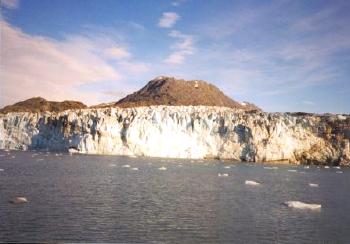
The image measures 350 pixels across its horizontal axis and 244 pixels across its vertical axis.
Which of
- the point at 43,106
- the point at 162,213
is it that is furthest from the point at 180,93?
the point at 162,213

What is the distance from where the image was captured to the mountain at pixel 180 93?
5148 inches

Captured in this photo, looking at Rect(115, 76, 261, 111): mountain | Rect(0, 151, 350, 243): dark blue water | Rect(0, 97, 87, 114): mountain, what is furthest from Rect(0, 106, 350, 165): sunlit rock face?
Rect(115, 76, 261, 111): mountain

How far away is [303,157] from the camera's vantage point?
6469cm

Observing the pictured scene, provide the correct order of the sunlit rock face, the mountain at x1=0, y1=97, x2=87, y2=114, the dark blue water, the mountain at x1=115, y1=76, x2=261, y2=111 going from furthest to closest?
the mountain at x1=115, y1=76, x2=261, y2=111, the mountain at x1=0, y1=97, x2=87, y2=114, the sunlit rock face, the dark blue water

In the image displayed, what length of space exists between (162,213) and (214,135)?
1834 inches

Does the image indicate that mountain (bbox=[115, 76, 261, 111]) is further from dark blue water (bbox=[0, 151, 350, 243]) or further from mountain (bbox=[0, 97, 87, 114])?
dark blue water (bbox=[0, 151, 350, 243])

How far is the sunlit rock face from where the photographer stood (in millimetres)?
63344

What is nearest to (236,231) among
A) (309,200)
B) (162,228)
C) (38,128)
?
(162,228)

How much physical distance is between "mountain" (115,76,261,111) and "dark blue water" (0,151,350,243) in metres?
96.3

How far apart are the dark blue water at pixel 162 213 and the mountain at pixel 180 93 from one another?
96.3 meters

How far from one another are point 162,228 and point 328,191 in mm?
18548

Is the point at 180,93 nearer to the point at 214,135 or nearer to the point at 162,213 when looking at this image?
the point at 214,135

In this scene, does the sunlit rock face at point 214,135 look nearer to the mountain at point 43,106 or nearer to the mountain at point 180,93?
the mountain at point 43,106

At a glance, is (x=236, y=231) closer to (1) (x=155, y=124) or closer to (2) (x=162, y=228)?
(2) (x=162, y=228)
